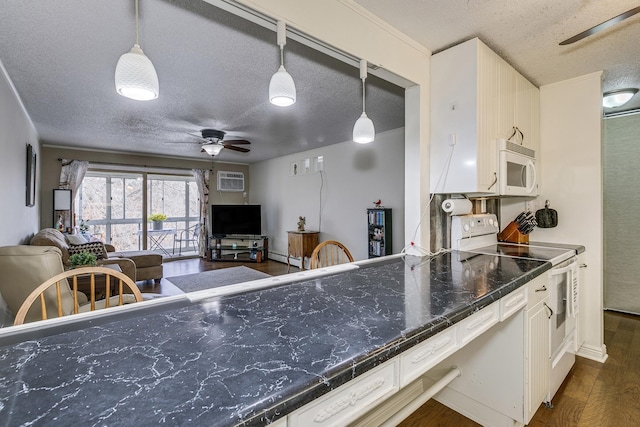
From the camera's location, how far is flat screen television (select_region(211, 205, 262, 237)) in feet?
23.0

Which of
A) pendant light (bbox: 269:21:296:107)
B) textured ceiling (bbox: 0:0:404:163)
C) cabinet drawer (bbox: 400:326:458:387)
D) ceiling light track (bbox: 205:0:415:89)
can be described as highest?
textured ceiling (bbox: 0:0:404:163)

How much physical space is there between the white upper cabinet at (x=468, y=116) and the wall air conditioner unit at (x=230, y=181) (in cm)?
626

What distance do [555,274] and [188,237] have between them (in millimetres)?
7211

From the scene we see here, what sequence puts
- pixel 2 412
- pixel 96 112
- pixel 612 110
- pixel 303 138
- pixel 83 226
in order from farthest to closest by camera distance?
pixel 83 226 < pixel 303 138 < pixel 96 112 < pixel 612 110 < pixel 2 412

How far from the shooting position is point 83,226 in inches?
229

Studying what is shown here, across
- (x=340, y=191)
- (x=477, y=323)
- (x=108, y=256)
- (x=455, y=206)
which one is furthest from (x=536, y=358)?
(x=108, y=256)

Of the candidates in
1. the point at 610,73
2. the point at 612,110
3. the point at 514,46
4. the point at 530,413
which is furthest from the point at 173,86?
the point at 612,110

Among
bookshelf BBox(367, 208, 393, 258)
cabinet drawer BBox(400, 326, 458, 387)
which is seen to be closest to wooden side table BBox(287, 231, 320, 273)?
bookshelf BBox(367, 208, 393, 258)

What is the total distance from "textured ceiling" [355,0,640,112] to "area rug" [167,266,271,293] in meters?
4.12

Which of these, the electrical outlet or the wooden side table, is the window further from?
the electrical outlet

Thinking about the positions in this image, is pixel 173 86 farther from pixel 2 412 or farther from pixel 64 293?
pixel 2 412

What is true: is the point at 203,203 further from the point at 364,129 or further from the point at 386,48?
the point at 386,48

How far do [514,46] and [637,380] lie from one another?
2507 mm

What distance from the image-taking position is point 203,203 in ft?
24.0
